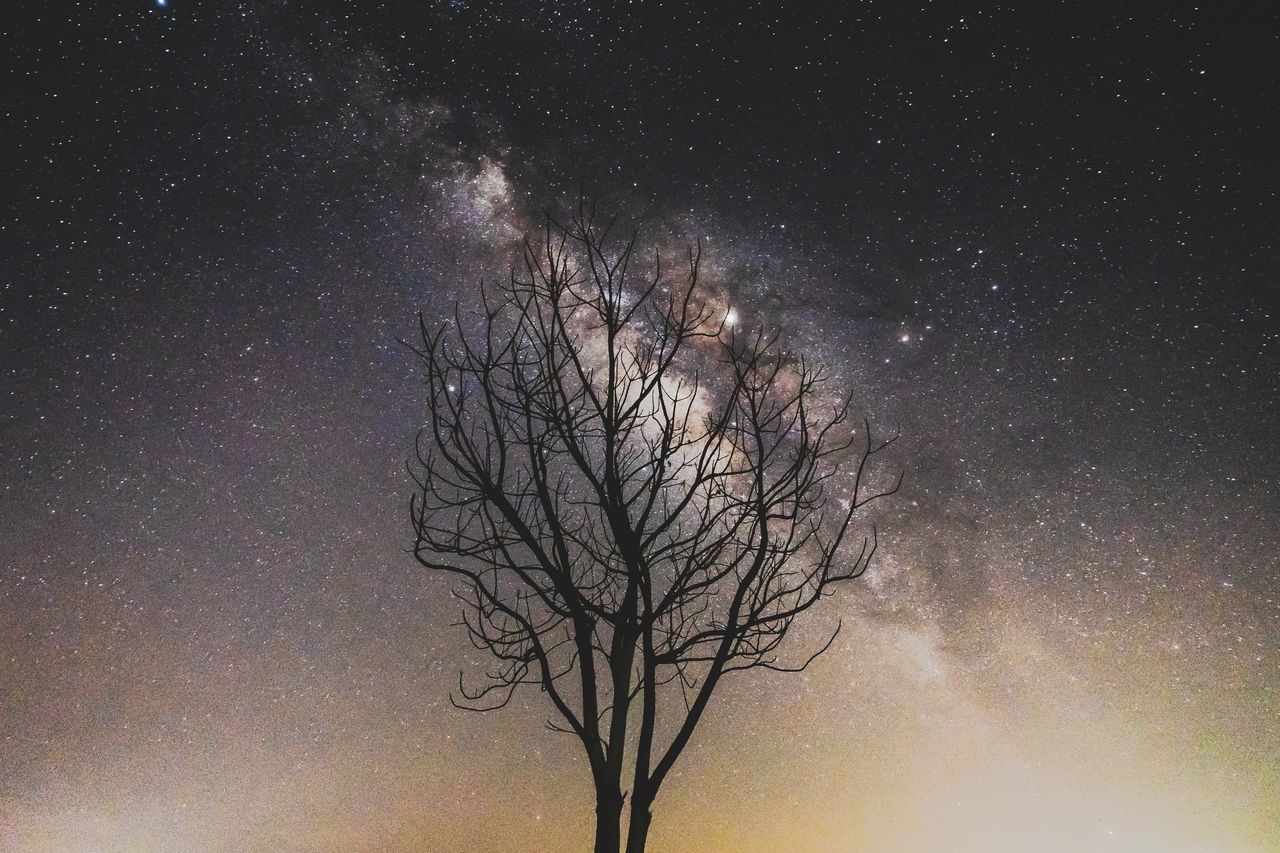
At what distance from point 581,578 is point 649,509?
661 mm

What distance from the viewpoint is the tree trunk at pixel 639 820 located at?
395 cm

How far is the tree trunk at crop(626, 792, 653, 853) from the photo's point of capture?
3.95 m

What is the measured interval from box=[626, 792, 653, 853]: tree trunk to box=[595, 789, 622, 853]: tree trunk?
70 mm

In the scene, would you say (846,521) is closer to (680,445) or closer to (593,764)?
(680,445)

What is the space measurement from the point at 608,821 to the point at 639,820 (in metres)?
0.17

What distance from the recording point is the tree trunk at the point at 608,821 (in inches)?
152

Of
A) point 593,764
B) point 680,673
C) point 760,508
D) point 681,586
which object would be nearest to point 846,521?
point 760,508

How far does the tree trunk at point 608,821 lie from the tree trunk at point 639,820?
2.7 inches

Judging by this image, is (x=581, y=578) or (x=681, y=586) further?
(x=581, y=578)

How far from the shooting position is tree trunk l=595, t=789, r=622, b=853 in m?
3.85

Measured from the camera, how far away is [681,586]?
4.33 metres

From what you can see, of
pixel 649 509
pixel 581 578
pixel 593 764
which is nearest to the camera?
pixel 593 764

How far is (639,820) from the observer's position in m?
4.00

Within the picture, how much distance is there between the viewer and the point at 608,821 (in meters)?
3.90
